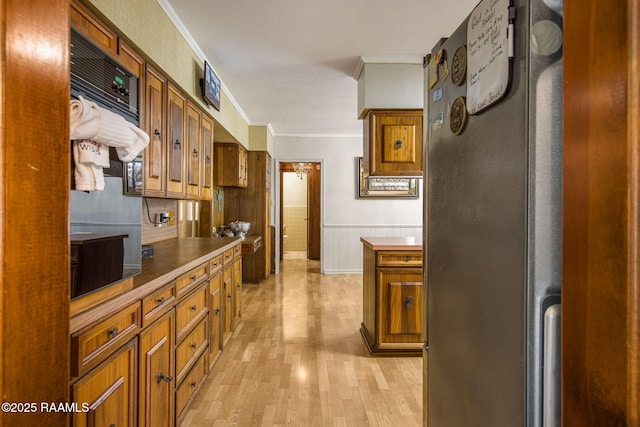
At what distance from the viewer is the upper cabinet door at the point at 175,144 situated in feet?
7.84

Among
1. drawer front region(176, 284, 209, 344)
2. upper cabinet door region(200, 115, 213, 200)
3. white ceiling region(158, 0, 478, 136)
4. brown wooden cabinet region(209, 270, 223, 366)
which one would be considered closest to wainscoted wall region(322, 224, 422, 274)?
white ceiling region(158, 0, 478, 136)

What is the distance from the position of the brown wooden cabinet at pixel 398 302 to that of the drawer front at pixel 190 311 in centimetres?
131

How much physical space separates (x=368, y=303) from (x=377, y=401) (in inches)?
41.2

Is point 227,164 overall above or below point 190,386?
above

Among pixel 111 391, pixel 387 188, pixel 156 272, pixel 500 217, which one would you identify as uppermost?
pixel 387 188

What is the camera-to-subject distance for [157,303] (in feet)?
5.01

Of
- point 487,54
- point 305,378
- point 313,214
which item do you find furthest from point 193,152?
point 313,214

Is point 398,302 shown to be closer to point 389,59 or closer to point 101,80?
point 389,59

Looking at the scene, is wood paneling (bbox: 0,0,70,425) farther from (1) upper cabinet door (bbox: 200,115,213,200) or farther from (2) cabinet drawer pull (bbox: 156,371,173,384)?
(1) upper cabinet door (bbox: 200,115,213,200)

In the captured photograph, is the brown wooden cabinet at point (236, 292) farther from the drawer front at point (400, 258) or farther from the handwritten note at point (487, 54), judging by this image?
the handwritten note at point (487, 54)

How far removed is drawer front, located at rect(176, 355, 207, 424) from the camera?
6.06 ft

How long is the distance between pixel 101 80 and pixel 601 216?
→ 1.55 metres

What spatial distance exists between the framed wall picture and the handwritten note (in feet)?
16.6

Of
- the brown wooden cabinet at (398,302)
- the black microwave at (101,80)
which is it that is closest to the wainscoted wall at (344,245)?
the brown wooden cabinet at (398,302)
